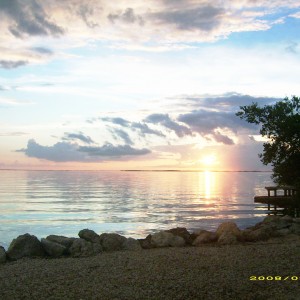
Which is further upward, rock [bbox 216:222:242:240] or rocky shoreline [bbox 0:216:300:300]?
rock [bbox 216:222:242:240]

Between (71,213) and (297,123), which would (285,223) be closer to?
(297,123)

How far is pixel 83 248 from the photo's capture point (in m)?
17.6

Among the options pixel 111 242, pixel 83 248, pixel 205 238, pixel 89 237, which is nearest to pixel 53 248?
pixel 83 248

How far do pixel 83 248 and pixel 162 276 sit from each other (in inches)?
254

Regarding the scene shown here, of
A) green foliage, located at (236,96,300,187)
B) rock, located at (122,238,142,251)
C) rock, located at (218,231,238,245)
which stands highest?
green foliage, located at (236,96,300,187)

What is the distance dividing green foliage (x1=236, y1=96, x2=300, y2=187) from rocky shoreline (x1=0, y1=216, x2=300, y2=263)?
3.60 metres

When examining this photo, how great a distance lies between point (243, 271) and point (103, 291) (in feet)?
14.9

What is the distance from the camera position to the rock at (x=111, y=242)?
1845cm

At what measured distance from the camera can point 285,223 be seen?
25469 millimetres

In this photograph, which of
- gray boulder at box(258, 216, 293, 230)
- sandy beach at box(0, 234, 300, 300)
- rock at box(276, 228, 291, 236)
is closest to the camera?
sandy beach at box(0, 234, 300, 300)

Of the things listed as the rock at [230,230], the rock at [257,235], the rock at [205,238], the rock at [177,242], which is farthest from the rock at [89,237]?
the rock at [257,235]

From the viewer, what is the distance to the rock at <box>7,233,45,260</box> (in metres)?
16.9
